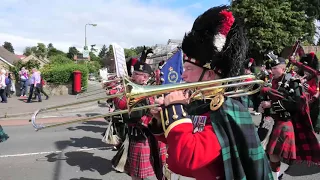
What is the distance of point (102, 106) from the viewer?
45.8 ft

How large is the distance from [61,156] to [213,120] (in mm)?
5189

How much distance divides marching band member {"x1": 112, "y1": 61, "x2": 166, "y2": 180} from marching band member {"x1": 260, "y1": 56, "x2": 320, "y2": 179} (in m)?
1.62

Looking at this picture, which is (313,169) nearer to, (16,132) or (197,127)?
(197,127)

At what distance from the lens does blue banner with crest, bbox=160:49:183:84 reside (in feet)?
10.3

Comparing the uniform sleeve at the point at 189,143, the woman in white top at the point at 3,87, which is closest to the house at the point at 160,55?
the uniform sleeve at the point at 189,143

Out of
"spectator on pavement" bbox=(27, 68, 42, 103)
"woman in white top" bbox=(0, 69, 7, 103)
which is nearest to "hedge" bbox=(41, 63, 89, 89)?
"spectator on pavement" bbox=(27, 68, 42, 103)

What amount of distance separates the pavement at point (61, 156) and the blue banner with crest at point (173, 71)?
239 centimetres

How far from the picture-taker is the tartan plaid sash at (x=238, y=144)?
1702 mm

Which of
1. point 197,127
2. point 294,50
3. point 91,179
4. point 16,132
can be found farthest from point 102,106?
point 197,127

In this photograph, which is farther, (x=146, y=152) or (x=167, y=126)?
(x=146, y=152)

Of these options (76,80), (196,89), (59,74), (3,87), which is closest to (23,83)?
(59,74)

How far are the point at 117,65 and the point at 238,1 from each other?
2888cm

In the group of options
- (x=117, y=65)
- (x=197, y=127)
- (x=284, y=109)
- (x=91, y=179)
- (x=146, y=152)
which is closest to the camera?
(x=197, y=127)

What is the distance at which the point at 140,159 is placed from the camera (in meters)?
3.82
